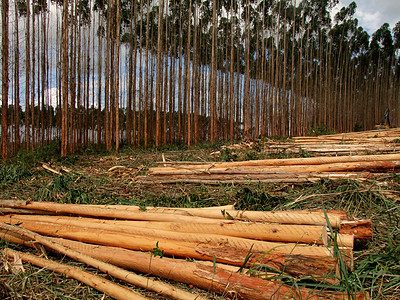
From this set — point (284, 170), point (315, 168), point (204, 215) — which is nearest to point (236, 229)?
point (204, 215)

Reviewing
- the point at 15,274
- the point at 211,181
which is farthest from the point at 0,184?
the point at 211,181

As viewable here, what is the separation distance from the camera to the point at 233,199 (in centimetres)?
338

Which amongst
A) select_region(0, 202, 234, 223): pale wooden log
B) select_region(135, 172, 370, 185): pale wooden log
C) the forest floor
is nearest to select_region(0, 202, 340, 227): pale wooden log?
select_region(0, 202, 234, 223): pale wooden log

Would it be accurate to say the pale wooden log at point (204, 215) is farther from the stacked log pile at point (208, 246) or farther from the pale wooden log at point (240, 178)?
the pale wooden log at point (240, 178)

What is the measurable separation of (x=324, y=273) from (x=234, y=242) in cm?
66

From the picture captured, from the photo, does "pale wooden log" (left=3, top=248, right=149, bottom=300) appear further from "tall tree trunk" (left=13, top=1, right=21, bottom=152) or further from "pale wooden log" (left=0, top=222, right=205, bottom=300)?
"tall tree trunk" (left=13, top=1, right=21, bottom=152)

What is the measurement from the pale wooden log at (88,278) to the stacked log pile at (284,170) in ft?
7.54

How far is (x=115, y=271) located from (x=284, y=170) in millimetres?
2808

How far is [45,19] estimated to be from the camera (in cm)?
1321

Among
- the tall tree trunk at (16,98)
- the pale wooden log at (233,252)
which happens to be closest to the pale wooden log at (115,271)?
the pale wooden log at (233,252)

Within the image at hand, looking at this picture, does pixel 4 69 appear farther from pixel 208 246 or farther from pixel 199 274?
pixel 199 274

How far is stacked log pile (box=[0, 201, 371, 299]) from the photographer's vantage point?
1.62 metres

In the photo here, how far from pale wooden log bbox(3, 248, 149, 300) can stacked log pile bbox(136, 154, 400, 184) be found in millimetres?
2297

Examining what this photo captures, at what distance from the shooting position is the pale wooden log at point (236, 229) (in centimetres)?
190
